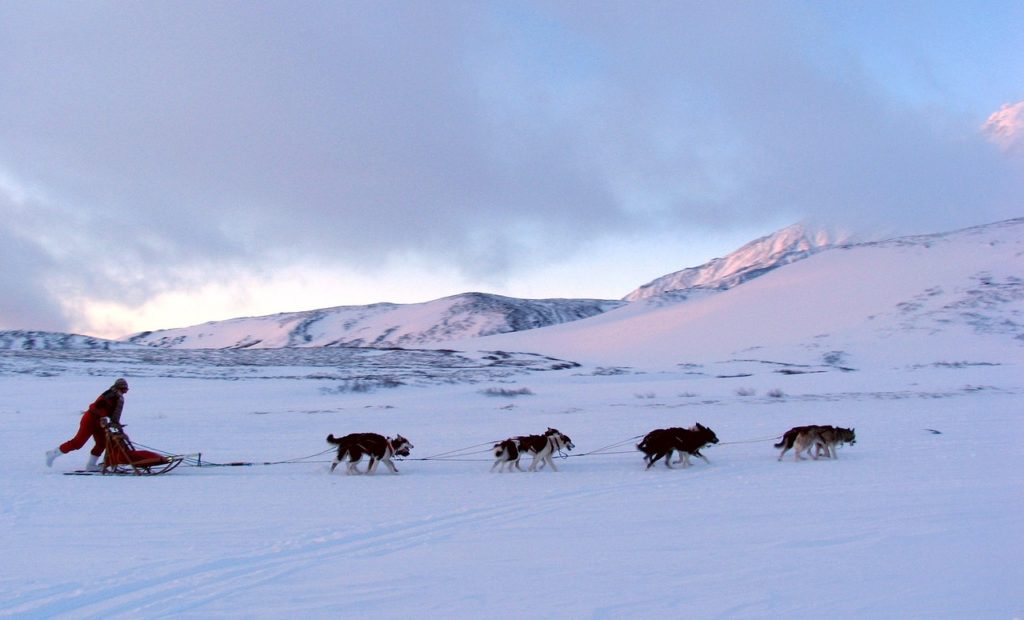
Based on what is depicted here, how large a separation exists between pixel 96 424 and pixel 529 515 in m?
7.15

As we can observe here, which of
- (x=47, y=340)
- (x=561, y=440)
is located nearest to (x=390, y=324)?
(x=47, y=340)

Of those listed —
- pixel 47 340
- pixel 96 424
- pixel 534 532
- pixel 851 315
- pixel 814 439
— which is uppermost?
pixel 47 340

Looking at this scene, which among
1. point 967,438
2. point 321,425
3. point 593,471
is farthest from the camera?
point 321,425

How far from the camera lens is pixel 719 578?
5.18 meters

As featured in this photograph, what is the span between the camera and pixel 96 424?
1102cm

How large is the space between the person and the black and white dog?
563 centimetres

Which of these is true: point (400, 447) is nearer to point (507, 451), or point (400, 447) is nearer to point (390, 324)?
point (507, 451)

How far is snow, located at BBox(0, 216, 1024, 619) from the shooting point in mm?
4863

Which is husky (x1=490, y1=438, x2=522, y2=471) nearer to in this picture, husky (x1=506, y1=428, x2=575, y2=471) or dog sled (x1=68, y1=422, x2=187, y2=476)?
husky (x1=506, y1=428, x2=575, y2=471)

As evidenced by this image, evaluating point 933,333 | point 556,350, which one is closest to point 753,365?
point 933,333

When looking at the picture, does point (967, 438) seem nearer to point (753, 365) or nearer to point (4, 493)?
point (4, 493)

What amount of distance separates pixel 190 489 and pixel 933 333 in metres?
45.3

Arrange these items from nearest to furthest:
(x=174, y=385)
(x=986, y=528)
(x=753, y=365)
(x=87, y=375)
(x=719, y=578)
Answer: (x=719, y=578)
(x=986, y=528)
(x=174, y=385)
(x=87, y=375)
(x=753, y=365)

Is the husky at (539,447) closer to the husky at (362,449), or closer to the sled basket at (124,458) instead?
the husky at (362,449)
